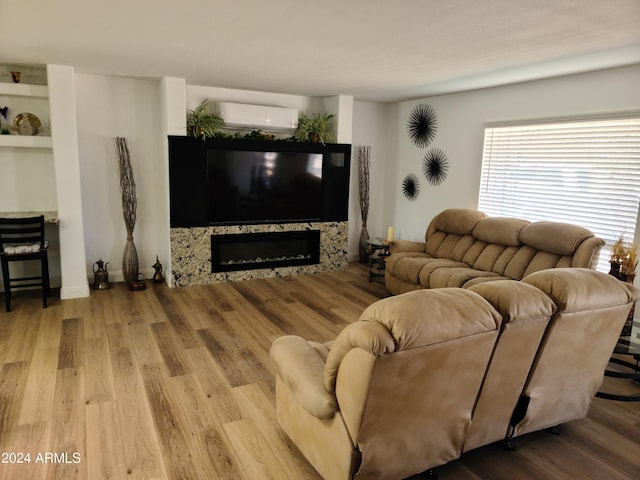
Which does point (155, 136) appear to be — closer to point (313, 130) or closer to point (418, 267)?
point (313, 130)

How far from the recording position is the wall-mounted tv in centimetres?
531

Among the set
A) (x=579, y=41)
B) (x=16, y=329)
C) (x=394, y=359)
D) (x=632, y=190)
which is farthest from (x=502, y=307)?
(x=16, y=329)

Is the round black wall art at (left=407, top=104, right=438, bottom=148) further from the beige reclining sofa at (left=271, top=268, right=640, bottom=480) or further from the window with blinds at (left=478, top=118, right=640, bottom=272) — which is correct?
the beige reclining sofa at (left=271, top=268, right=640, bottom=480)

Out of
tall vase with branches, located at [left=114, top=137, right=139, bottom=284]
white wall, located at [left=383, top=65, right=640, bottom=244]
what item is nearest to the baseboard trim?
tall vase with branches, located at [left=114, top=137, right=139, bottom=284]

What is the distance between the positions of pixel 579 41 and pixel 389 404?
289 centimetres

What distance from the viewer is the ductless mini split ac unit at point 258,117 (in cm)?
553

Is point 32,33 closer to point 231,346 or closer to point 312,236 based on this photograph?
point 231,346

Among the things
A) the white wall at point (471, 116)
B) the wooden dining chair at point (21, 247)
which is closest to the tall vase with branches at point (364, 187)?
the white wall at point (471, 116)

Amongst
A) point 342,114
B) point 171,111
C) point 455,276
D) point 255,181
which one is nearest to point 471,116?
point 342,114

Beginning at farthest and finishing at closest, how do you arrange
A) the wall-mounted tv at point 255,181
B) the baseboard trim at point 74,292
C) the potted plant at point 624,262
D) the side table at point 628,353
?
1. the wall-mounted tv at point 255,181
2. the baseboard trim at point 74,292
3. the potted plant at point 624,262
4. the side table at point 628,353

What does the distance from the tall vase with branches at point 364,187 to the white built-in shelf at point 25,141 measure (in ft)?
13.4

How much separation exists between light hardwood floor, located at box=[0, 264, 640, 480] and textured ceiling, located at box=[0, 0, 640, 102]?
2484 millimetres

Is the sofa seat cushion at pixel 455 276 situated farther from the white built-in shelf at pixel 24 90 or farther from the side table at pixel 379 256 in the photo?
the white built-in shelf at pixel 24 90

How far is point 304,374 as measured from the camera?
2.14 metres
